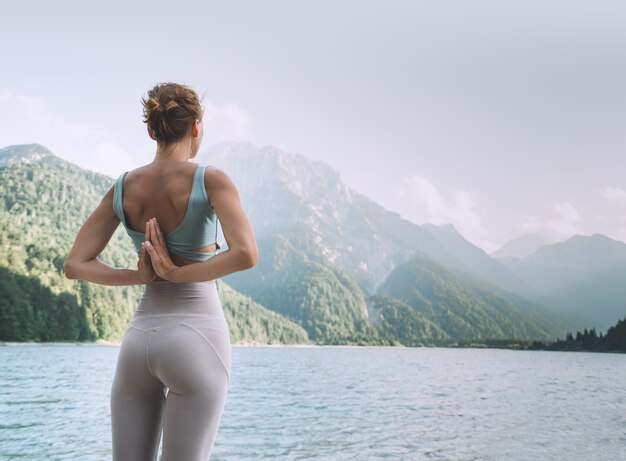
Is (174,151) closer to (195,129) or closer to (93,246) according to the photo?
(195,129)

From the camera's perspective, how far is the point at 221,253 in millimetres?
2936

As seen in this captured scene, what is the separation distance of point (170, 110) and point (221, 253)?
87 cm

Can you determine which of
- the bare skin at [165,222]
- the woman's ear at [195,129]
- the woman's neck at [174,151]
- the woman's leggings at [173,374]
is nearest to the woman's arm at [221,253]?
the bare skin at [165,222]

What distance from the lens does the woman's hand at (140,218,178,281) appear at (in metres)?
2.92

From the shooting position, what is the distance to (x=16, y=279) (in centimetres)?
14550

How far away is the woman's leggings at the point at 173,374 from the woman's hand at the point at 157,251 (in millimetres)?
135

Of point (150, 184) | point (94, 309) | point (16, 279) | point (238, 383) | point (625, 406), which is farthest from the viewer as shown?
point (94, 309)

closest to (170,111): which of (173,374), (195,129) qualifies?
(195,129)

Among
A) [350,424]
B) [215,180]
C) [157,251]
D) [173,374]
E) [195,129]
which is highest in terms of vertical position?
[195,129]

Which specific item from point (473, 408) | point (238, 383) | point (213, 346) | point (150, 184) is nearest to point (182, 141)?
point (150, 184)

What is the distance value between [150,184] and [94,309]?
166518mm

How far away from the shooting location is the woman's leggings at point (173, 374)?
115 inches

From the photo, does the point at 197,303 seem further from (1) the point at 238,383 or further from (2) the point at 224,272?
(1) the point at 238,383

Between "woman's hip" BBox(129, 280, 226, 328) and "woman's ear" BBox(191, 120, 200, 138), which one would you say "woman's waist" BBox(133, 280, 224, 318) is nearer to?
"woman's hip" BBox(129, 280, 226, 328)
